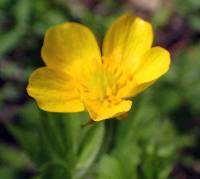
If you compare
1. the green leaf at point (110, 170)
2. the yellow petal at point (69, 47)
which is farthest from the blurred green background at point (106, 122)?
the yellow petal at point (69, 47)

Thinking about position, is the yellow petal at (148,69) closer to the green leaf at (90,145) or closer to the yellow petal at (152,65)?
the yellow petal at (152,65)

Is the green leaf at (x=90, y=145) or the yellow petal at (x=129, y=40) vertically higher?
the yellow petal at (x=129, y=40)

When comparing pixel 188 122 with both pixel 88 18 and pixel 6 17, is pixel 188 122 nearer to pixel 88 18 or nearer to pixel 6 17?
pixel 88 18

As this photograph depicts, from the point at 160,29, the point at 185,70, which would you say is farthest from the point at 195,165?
the point at 160,29

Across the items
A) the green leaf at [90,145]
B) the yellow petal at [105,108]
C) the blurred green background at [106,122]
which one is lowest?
the blurred green background at [106,122]

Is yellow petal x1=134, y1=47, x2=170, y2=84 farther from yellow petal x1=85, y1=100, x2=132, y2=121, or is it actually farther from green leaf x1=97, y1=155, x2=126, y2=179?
green leaf x1=97, y1=155, x2=126, y2=179

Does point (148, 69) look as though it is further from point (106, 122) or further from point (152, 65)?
point (106, 122)

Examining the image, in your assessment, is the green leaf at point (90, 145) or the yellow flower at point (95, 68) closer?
the yellow flower at point (95, 68)
